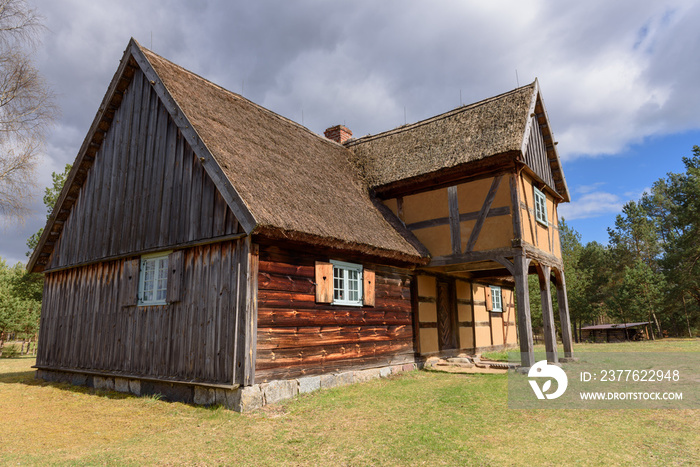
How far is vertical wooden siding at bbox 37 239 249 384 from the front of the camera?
8055mm

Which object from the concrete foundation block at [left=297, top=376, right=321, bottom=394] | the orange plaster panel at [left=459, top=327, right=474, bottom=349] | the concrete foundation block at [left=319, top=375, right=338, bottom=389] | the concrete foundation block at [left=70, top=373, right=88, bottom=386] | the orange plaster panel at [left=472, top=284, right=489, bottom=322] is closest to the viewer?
the concrete foundation block at [left=297, top=376, right=321, bottom=394]

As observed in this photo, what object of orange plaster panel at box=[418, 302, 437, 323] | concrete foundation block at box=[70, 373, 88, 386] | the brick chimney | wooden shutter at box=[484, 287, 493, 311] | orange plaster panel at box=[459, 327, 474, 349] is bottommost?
concrete foundation block at box=[70, 373, 88, 386]

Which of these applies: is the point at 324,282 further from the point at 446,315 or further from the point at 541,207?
the point at 541,207

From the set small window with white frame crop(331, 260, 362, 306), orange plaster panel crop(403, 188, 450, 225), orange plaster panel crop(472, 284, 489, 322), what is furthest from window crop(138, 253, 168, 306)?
orange plaster panel crop(472, 284, 489, 322)

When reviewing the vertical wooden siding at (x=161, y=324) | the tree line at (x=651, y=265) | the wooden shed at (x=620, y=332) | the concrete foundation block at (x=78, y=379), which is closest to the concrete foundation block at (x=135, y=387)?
the vertical wooden siding at (x=161, y=324)

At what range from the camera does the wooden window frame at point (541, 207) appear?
1303 cm

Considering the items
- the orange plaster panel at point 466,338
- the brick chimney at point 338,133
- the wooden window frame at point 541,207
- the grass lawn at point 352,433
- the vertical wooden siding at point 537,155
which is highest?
the brick chimney at point 338,133

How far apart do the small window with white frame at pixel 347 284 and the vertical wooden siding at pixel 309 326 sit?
→ 21 centimetres

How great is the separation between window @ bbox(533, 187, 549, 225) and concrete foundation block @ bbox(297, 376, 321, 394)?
797 cm

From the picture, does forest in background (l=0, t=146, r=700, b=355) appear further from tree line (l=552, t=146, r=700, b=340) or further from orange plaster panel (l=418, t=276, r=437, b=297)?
orange plaster panel (l=418, t=276, r=437, b=297)

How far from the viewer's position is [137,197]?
10.5 meters

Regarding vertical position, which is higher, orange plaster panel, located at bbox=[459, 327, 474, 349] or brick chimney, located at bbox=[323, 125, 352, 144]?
brick chimney, located at bbox=[323, 125, 352, 144]

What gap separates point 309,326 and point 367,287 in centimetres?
218

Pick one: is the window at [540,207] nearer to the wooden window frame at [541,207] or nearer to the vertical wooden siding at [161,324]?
the wooden window frame at [541,207]
